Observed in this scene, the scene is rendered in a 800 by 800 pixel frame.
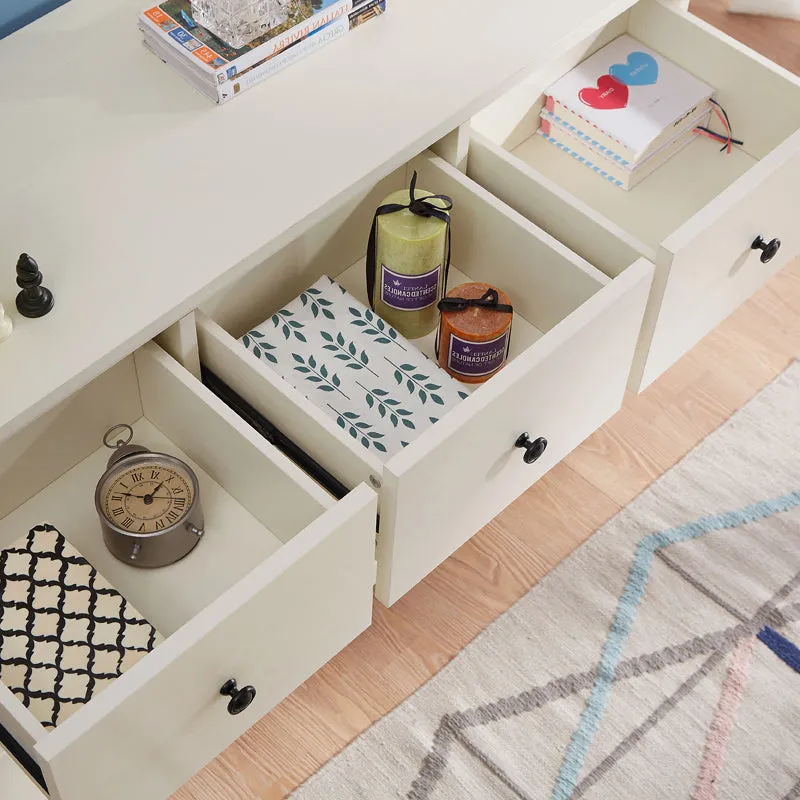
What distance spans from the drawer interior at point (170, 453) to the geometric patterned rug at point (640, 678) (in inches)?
13.5

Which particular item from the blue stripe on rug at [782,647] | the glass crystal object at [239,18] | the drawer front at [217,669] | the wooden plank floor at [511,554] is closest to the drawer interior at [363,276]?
the drawer front at [217,669]

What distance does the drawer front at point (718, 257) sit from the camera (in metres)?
1.36

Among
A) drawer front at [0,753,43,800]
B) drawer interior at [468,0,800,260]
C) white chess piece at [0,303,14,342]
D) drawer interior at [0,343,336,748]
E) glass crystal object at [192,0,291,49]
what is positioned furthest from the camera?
drawer interior at [468,0,800,260]

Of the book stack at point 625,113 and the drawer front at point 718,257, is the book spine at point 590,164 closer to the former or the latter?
the book stack at point 625,113

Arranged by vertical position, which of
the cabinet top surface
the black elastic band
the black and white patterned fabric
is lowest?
the black and white patterned fabric

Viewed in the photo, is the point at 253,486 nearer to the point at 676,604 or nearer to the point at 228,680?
the point at 228,680

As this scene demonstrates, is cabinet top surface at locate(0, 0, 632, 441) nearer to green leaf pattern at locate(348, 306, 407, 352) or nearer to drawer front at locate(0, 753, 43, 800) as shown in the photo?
green leaf pattern at locate(348, 306, 407, 352)

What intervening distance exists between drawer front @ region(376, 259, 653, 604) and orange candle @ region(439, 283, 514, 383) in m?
0.10

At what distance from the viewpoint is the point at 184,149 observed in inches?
51.9

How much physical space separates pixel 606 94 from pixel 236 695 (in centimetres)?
94

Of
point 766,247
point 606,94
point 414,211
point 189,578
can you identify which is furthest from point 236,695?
point 606,94

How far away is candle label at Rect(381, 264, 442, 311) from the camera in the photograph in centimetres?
140

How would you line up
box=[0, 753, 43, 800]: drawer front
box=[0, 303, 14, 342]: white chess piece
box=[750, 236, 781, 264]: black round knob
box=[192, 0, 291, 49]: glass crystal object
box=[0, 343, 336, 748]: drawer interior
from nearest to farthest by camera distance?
box=[0, 753, 43, 800]: drawer front < box=[0, 303, 14, 342]: white chess piece < box=[0, 343, 336, 748]: drawer interior < box=[192, 0, 291, 49]: glass crystal object < box=[750, 236, 781, 264]: black round knob

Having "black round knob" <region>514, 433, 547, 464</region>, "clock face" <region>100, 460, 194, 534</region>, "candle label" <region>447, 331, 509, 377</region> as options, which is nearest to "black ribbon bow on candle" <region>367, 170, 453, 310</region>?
"candle label" <region>447, 331, 509, 377</region>
